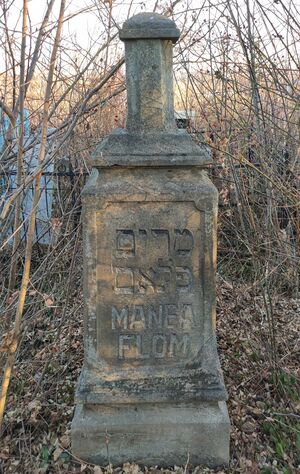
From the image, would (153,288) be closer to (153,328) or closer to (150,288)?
(150,288)

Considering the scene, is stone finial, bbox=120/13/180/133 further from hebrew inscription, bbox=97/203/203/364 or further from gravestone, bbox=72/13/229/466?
hebrew inscription, bbox=97/203/203/364

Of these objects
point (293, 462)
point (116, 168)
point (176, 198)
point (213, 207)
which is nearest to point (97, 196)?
point (116, 168)

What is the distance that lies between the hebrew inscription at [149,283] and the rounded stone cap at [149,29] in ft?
2.84

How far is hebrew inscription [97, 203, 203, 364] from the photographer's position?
2373 mm

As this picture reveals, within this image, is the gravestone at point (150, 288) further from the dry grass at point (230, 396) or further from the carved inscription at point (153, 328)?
the dry grass at point (230, 396)

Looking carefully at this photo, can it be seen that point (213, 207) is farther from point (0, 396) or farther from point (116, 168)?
point (0, 396)

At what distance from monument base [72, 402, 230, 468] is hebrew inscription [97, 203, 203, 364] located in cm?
31

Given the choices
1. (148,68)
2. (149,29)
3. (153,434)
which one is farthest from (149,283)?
(149,29)

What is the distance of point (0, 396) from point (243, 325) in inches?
84.8

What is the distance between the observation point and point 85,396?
2.45 m

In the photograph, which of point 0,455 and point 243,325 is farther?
point 243,325

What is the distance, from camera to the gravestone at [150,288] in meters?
2.33

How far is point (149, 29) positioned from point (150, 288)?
4.44ft

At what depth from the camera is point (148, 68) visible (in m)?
2.35
